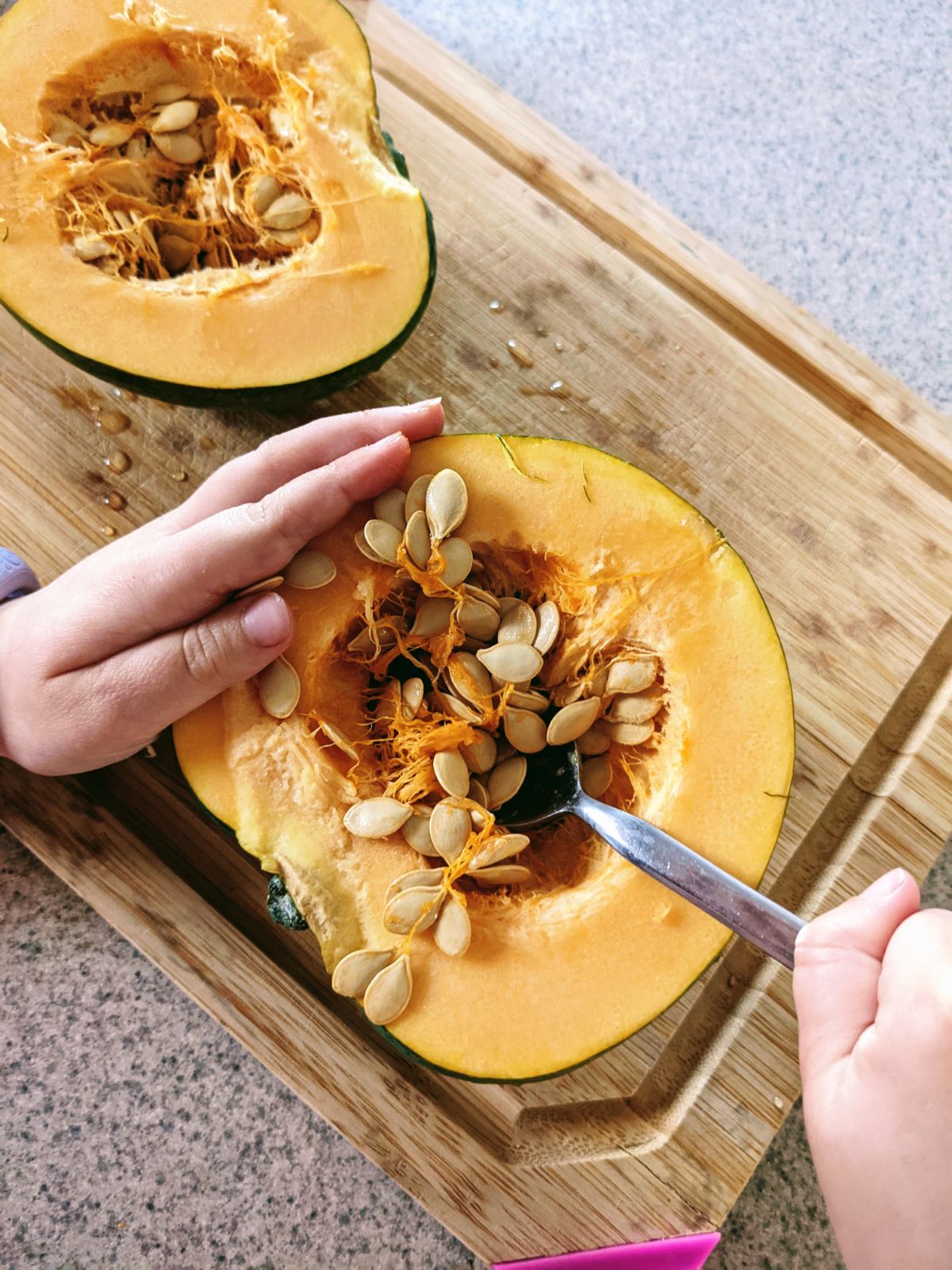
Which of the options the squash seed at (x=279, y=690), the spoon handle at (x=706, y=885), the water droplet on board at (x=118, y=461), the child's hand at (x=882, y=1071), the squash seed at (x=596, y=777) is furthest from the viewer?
the water droplet on board at (x=118, y=461)

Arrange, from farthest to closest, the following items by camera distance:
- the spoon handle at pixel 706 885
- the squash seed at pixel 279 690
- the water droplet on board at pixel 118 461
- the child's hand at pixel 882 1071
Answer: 1. the water droplet on board at pixel 118 461
2. the squash seed at pixel 279 690
3. the spoon handle at pixel 706 885
4. the child's hand at pixel 882 1071

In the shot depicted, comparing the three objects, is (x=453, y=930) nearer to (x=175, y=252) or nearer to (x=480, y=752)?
(x=480, y=752)

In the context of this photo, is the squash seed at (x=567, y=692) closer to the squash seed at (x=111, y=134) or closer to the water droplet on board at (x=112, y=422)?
the water droplet on board at (x=112, y=422)

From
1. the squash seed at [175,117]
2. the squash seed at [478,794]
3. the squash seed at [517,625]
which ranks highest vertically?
the squash seed at [175,117]

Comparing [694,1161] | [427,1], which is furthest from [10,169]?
[694,1161]

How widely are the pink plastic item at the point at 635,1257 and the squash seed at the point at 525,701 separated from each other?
2.42ft

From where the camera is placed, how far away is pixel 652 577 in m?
1.02

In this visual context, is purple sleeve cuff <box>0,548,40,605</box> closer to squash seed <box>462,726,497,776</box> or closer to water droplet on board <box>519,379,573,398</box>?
squash seed <box>462,726,497,776</box>

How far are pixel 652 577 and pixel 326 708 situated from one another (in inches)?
16.7

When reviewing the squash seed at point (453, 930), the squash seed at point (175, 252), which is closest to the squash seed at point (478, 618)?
the squash seed at point (453, 930)

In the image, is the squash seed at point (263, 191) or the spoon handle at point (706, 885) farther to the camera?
the squash seed at point (263, 191)

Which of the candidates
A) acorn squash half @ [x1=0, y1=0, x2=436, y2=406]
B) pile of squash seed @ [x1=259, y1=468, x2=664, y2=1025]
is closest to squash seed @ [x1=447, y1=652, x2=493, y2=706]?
pile of squash seed @ [x1=259, y1=468, x2=664, y2=1025]

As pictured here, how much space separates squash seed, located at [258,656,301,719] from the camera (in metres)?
1.00

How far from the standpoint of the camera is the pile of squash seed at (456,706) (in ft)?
3.20
